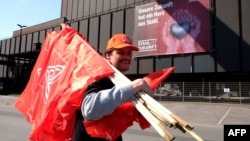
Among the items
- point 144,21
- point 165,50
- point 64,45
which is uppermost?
point 144,21

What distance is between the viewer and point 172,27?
2884cm

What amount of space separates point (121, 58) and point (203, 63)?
25.3 meters

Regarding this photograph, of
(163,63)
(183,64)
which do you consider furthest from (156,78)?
(163,63)

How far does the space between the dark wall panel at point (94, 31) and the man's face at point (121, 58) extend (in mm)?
34505

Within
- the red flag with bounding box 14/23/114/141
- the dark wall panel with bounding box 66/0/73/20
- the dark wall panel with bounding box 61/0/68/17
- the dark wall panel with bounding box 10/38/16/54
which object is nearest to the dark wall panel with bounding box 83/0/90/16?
the dark wall panel with bounding box 66/0/73/20

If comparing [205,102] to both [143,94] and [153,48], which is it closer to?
[153,48]

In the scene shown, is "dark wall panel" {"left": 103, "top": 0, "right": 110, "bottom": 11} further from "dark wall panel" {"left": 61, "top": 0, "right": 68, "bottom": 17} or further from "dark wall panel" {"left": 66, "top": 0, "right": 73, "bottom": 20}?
"dark wall panel" {"left": 61, "top": 0, "right": 68, "bottom": 17}

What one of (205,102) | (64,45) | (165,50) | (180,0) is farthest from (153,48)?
(64,45)

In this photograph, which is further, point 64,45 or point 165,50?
point 165,50

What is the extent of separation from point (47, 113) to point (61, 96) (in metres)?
0.22

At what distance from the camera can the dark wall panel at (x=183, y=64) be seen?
27.5 metres

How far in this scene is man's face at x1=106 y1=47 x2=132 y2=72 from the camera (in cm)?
237

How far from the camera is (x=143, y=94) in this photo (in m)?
1.92

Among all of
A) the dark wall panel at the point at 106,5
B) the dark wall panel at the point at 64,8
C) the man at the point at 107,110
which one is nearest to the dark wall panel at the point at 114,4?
the dark wall panel at the point at 106,5
